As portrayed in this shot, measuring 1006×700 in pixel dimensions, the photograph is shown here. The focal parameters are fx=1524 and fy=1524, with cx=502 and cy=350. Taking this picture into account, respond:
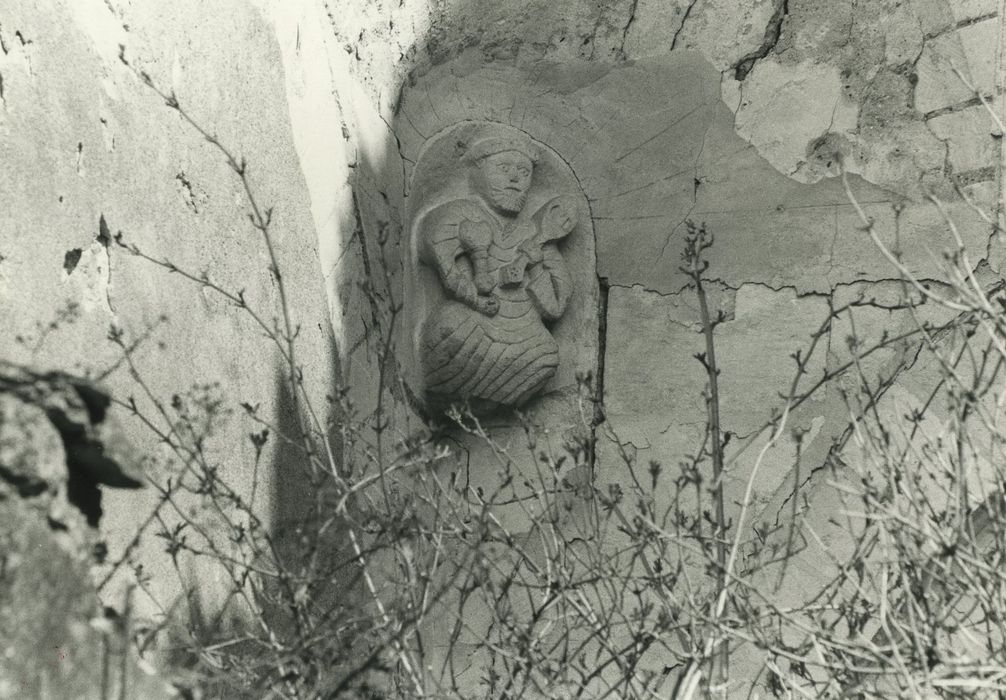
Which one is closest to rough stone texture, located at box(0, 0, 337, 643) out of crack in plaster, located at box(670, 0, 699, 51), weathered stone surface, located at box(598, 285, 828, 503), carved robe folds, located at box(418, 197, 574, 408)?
carved robe folds, located at box(418, 197, 574, 408)

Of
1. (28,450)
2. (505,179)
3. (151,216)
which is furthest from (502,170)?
(28,450)

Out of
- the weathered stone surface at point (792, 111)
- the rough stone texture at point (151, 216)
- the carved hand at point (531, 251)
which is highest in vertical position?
the weathered stone surface at point (792, 111)

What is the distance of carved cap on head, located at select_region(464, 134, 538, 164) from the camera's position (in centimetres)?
468

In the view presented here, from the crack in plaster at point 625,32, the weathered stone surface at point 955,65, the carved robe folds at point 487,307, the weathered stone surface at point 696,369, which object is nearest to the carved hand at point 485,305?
the carved robe folds at point 487,307

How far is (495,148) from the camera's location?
15.3ft

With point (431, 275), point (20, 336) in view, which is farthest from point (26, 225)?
point (431, 275)

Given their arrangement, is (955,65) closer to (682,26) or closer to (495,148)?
(682,26)

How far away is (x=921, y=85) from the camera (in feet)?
15.2

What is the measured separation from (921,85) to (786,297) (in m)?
0.77

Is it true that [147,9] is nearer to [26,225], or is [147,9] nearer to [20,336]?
[26,225]

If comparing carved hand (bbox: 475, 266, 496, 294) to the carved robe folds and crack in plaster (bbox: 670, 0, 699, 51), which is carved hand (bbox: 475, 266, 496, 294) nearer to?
the carved robe folds

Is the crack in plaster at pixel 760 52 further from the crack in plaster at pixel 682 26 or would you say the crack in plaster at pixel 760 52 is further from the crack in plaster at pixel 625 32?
the crack in plaster at pixel 625 32

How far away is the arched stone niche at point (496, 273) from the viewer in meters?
4.45

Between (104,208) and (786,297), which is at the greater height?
(786,297)
